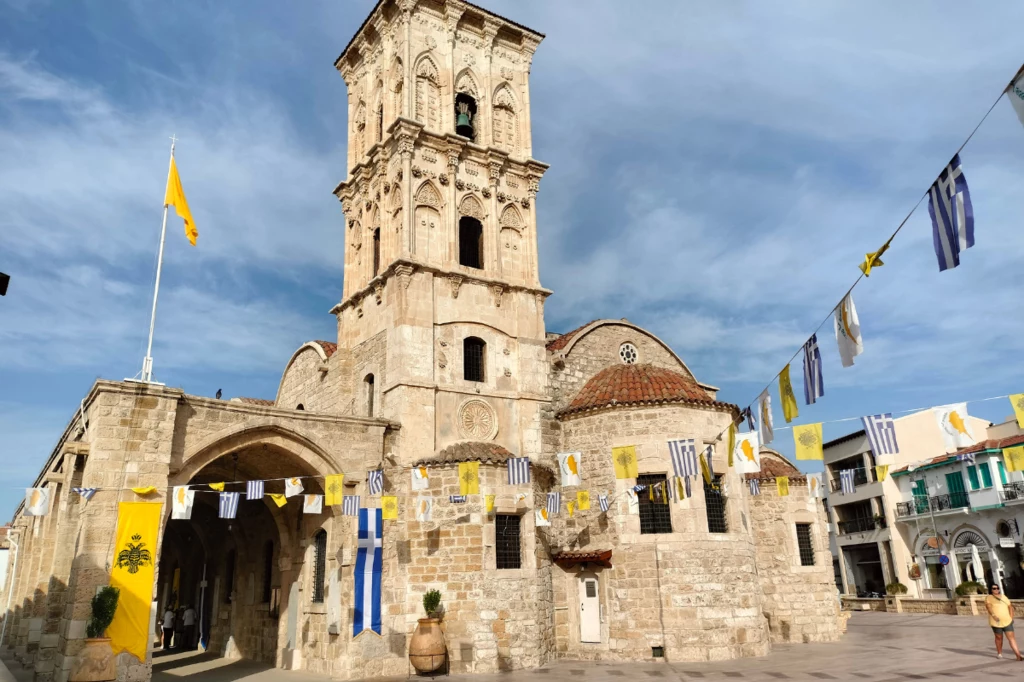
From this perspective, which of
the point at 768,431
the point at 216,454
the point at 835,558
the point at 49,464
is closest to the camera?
the point at 768,431

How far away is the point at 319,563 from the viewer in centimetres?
1911

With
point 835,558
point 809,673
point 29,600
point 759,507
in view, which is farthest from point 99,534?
point 835,558

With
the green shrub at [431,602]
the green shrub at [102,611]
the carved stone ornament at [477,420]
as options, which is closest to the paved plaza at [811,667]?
the green shrub at [431,602]

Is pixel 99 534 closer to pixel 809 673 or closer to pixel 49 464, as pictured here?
pixel 49 464

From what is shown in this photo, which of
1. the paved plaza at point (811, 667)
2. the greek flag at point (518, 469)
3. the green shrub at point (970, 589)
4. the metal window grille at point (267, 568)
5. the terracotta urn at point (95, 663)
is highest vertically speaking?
the greek flag at point (518, 469)

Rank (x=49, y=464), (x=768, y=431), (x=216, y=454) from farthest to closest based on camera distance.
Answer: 1. (x=49, y=464)
2. (x=216, y=454)
3. (x=768, y=431)

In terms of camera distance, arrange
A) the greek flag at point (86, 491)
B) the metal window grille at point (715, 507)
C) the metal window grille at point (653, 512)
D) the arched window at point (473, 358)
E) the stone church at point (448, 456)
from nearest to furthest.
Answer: the greek flag at point (86, 491) → the stone church at point (448, 456) → the metal window grille at point (653, 512) → the metal window grille at point (715, 507) → the arched window at point (473, 358)

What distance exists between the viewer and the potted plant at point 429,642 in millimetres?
15586

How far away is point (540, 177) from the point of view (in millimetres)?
23828

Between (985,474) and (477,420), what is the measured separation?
31075 millimetres

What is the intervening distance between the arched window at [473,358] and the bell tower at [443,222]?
4 centimetres

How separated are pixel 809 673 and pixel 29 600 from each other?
1989cm

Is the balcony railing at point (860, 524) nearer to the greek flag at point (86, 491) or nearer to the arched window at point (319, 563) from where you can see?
the arched window at point (319, 563)

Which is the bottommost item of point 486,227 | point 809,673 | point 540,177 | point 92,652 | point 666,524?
point 809,673
